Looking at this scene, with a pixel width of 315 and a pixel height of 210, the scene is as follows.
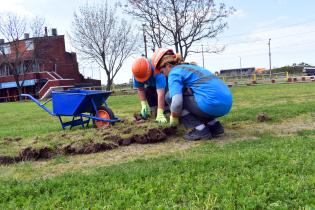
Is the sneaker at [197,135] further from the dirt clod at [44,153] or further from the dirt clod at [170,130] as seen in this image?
the dirt clod at [44,153]

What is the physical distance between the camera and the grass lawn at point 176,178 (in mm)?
2727

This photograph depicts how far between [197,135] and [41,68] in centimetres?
5032

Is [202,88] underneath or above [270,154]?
above

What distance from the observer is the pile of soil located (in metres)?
4.86

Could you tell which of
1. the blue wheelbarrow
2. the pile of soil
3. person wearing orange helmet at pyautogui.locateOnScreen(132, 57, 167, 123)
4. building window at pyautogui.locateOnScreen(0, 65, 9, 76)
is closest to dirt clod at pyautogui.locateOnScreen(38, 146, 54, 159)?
the pile of soil

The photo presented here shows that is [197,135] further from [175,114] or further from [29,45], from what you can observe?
[29,45]

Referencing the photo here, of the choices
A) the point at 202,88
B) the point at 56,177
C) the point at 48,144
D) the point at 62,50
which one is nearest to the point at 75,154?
the point at 48,144

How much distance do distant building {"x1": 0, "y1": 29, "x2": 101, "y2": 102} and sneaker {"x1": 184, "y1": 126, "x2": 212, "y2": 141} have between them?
4329cm

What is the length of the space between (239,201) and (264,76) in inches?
1933

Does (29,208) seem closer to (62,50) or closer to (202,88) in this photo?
(202,88)

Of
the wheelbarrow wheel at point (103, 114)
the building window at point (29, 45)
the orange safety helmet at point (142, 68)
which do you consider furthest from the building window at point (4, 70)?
the orange safety helmet at point (142, 68)

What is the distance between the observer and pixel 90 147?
5.03 metres

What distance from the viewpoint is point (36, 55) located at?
49062 mm

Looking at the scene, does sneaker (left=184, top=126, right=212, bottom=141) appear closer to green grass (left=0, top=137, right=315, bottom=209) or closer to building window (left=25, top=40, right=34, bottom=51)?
green grass (left=0, top=137, right=315, bottom=209)
